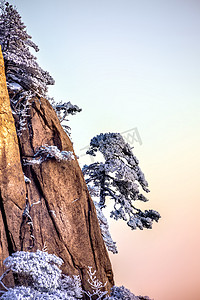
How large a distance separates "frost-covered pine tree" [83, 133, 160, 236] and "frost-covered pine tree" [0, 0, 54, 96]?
6804mm

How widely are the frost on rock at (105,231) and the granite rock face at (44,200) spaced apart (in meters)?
3.70

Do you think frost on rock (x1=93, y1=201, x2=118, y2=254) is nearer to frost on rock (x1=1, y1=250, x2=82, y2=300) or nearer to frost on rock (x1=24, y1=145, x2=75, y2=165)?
frost on rock (x1=24, y1=145, x2=75, y2=165)

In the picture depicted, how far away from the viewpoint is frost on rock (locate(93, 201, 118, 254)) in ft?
51.0

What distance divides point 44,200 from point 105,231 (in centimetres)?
644

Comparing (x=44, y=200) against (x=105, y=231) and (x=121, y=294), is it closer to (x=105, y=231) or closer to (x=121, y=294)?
(x=121, y=294)

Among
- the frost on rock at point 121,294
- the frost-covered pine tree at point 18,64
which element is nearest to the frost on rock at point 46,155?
the frost-covered pine tree at point 18,64

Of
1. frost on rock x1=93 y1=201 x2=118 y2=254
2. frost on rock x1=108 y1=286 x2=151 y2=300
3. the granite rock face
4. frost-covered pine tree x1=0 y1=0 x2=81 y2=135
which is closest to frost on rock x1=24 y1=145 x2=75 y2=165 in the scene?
the granite rock face

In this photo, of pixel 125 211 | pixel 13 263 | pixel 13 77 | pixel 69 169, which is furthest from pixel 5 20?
pixel 125 211

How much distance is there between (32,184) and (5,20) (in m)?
8.29

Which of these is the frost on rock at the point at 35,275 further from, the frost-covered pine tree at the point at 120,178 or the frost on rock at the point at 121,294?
the frost-covered pine tree at the point at 120,178

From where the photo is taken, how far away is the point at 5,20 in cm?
1259

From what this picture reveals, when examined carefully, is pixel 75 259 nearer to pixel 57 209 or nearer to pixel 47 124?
pixel 57 209

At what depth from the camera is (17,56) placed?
12922mm

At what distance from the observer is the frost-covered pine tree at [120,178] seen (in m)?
17.9
